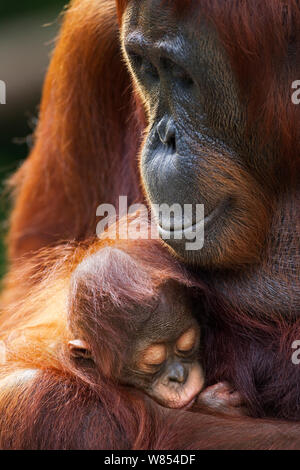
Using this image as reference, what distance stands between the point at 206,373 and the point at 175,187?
19.2 inches

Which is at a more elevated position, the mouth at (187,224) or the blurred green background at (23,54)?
the blurred green background at (23,54)

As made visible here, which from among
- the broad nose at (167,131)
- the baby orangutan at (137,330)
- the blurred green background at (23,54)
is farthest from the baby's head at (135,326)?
the blurred green background at (23,54)

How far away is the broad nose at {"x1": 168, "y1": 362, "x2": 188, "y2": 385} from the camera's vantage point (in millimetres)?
1999

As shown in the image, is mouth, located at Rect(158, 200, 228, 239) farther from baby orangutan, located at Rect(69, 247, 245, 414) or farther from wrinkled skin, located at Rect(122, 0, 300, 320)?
baby orangutan, located at Rect(69, 247, 245, 414)

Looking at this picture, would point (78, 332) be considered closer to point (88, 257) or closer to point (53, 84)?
point (88, 257)

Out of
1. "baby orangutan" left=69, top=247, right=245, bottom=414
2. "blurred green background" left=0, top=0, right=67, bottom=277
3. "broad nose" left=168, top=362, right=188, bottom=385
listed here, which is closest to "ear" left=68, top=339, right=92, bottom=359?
"baby orangutan" left=69, top=247, right=245, bottom=414

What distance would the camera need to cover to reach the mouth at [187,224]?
1.90 m

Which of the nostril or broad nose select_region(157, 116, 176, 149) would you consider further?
the nostril

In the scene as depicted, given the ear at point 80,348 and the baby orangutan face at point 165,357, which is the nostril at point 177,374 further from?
the ear at point 80,348

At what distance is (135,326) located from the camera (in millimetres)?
1988

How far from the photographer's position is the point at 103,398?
1928 mm

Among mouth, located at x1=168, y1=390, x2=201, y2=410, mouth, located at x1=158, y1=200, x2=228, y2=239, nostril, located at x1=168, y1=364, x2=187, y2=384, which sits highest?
mouth, located at x1=158, y1=200, x2=228, y2=239

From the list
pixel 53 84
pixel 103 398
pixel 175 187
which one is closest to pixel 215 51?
pixel 175 187

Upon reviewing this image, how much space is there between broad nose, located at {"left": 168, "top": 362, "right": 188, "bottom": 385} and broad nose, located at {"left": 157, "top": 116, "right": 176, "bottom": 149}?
1.68ft
